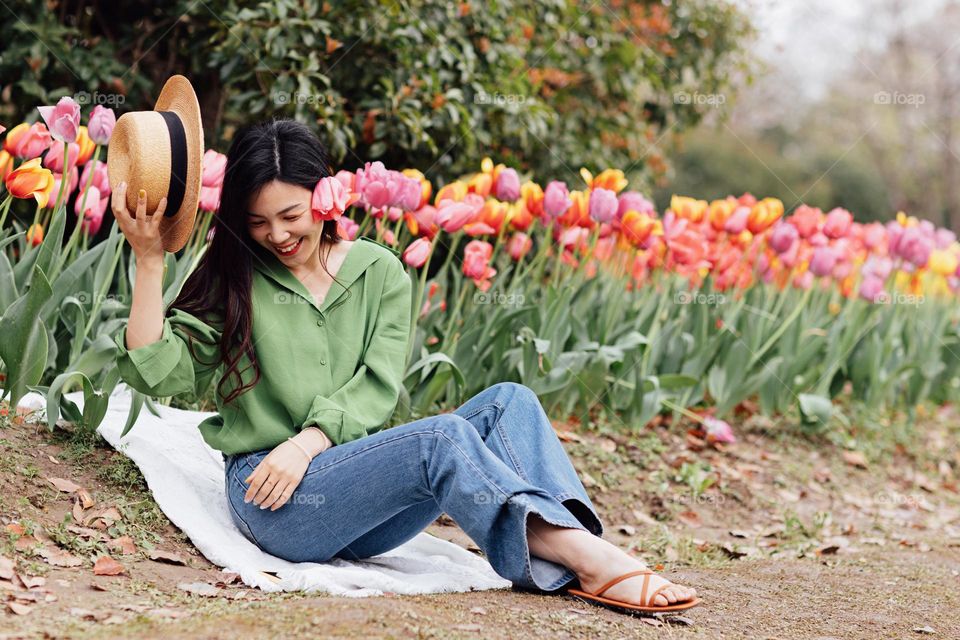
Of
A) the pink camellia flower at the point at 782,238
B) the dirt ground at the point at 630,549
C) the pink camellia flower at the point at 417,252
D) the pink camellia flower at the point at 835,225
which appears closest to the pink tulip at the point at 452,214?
the pink camellia flower at the point at 417,252

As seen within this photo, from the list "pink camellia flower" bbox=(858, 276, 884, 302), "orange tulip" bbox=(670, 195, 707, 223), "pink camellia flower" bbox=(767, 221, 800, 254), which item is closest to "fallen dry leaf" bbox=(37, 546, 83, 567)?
"orange tulip" bbox=(670, 195, 707, 223)

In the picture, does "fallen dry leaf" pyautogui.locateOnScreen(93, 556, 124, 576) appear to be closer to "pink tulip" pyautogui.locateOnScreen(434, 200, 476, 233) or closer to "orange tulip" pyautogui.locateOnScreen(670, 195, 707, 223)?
"pink tulip" pyautogui.locateOnScreen(434, 200, 476, 233)

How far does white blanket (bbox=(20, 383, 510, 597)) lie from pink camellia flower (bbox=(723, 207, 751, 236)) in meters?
1.98

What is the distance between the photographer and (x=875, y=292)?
178 inches

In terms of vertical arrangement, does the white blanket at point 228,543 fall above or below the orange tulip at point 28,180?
below

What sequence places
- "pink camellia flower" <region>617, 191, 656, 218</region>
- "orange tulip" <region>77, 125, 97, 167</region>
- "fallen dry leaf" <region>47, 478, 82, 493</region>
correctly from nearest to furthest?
"fallen dry leaf" <region>47, 478, 82, 493</region> → "orange tulip" <region>77, 125, 97, 167</region> → "pink camellia flower" <region>617, 191, 656, 218</region>

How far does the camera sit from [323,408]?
7.05ft

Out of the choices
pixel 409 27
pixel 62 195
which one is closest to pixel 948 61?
pixel 409 27

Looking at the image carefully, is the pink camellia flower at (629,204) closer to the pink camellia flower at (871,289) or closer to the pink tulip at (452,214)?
the pink tulip at (452,214)

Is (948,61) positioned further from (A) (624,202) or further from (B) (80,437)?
(B) (80,437)

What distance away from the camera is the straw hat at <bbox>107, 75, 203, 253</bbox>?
1.90m

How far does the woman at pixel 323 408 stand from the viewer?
201 cm

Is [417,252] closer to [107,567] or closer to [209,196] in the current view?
[209,196]

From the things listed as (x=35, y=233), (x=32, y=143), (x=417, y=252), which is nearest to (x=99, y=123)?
(x=32, y=143)
